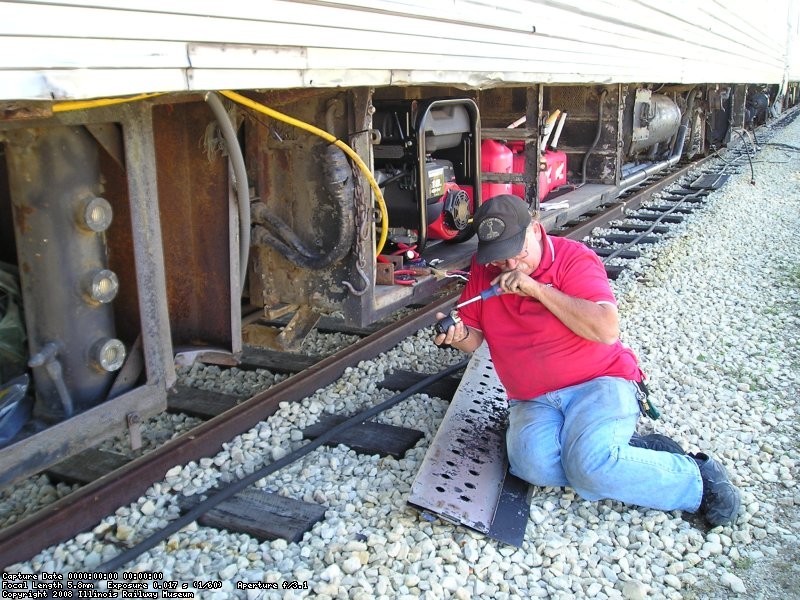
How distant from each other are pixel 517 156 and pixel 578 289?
4.36m

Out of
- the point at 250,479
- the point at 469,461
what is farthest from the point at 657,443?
the point at 250,479

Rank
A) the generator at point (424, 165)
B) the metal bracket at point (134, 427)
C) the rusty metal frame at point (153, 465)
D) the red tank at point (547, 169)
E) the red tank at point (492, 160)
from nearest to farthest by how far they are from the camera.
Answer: the rusty metal frame at point (153, 465) → the metal bracket at point (134, 427) → the generator at point (424, 165) → the red tank at point (492, 160) → the red tank at point (547, 169)

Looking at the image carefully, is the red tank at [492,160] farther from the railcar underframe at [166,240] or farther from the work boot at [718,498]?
the work boot at [718,498]

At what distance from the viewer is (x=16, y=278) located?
8.52ft

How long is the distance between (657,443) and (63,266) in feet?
7.22

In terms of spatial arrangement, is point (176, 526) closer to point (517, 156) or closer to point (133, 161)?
point (133, 161)

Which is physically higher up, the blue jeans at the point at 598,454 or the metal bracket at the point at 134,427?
the metal bracket at the point at 134,427

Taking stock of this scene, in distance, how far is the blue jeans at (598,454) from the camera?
2.70m

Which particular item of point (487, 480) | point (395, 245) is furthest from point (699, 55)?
point (487, 480)

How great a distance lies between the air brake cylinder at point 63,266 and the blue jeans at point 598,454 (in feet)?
4.78

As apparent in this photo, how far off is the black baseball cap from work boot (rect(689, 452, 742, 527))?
103 centimetres

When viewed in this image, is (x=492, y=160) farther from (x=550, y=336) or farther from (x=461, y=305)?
(x=550, y=336)

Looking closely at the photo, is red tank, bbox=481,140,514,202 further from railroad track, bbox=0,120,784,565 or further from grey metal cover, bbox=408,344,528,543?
grey metal cover, bbox=408,344,528,543

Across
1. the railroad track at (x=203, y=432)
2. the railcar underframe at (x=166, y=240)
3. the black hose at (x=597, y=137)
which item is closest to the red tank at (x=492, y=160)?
the railcar underframe at (x=166, y=240)
